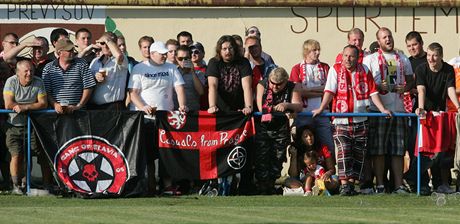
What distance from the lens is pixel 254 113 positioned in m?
16.4

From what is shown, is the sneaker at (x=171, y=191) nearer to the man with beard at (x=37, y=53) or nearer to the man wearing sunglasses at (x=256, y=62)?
the man wearing sunglasses at (x=256, y=62)

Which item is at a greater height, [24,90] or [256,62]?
[256,62]

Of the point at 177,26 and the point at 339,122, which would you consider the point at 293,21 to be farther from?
the point at 339,122

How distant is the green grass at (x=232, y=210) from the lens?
1296cm

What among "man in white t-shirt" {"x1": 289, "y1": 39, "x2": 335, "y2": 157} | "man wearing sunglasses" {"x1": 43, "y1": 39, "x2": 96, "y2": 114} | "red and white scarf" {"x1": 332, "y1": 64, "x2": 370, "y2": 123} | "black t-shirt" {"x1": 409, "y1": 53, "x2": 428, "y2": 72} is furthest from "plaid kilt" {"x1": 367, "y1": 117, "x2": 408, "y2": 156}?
"man wearing sunglasses" {"x1": 43, "y1": 39, "x2": 96, "y2": 114}

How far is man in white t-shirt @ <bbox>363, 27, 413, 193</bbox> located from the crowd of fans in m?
0.01

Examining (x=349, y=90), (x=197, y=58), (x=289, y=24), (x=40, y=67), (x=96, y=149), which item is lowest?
(x=96, y=149)

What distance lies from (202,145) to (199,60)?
1468mm

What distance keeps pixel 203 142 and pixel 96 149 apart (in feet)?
4.63

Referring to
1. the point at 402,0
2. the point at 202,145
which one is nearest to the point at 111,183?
the point at 202,145

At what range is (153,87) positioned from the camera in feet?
53.7

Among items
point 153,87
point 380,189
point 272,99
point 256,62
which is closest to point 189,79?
point 153,87

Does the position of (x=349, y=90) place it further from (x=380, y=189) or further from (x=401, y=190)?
(x=401, y=190)

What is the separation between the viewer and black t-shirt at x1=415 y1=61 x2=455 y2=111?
16797 mm
